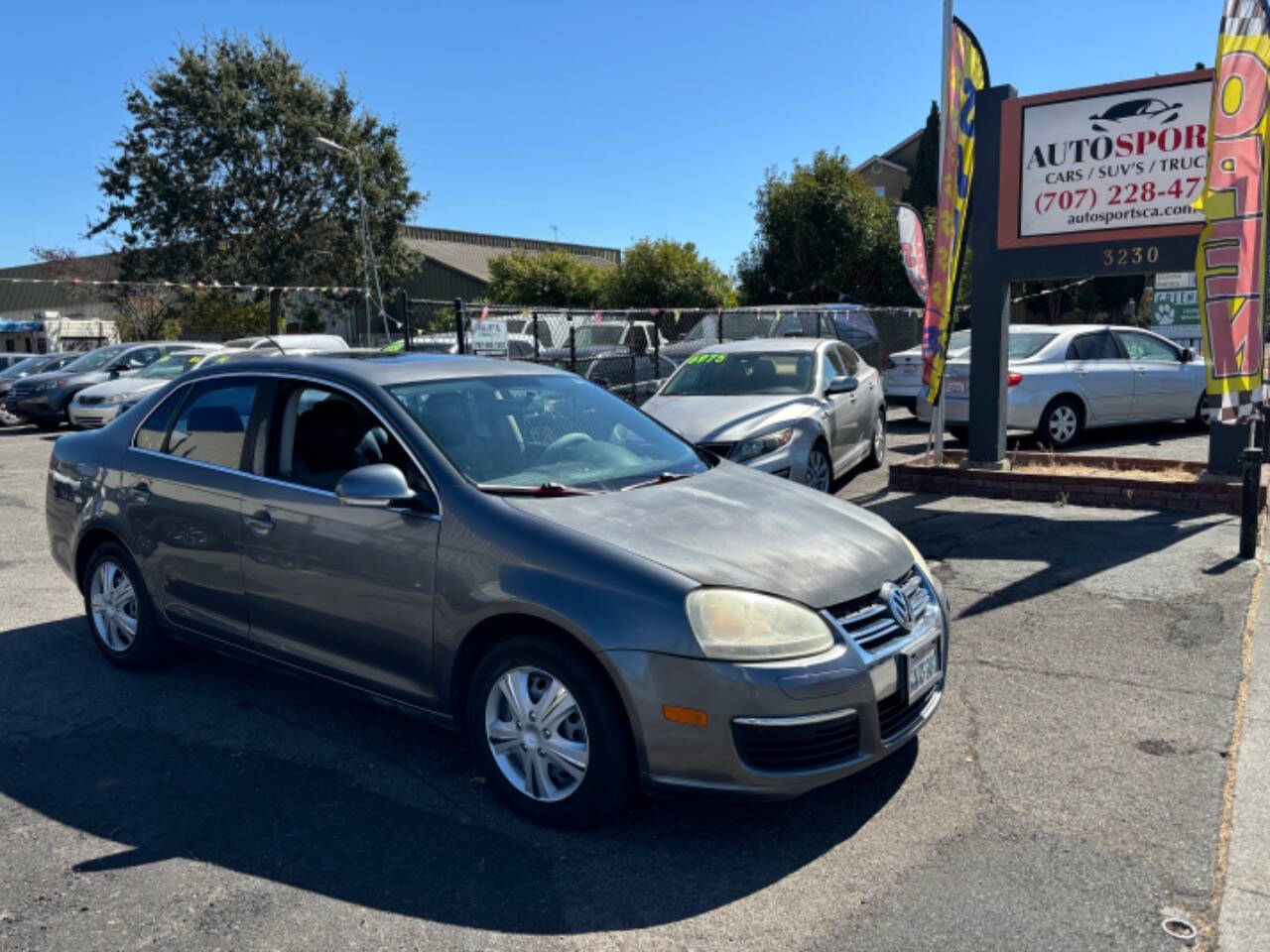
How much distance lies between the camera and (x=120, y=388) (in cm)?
1788

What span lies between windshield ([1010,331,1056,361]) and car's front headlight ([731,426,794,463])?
16.0 feet

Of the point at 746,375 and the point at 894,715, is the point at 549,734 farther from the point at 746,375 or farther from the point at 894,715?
the point at 746,375

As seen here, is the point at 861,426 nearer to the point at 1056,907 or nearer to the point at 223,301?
the point at 1056,907

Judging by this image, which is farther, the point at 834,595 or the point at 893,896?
the point at 834,595

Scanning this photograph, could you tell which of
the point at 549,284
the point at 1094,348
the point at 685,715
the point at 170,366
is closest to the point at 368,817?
the point at 685,715

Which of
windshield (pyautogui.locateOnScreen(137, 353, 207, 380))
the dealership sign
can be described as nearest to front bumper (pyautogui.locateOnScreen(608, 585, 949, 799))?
the dealership sign

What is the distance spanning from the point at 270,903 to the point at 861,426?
8.25m

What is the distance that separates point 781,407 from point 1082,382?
16.4 ft

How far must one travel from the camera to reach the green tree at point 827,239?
28906 mm

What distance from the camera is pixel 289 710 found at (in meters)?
4.71

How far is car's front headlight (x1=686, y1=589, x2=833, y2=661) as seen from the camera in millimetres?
3225

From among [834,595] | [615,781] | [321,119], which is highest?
[321,119]

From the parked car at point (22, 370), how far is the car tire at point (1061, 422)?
18.7m

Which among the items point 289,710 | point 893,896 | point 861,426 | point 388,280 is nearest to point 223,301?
point 388,280
